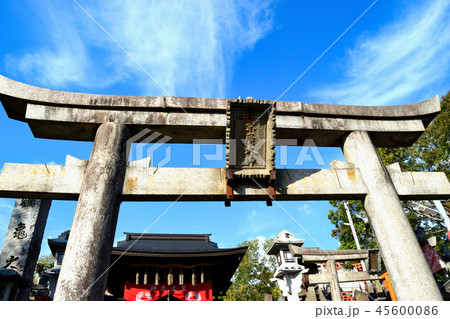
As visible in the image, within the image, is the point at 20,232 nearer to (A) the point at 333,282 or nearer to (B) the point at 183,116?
(B) the point at 183,116

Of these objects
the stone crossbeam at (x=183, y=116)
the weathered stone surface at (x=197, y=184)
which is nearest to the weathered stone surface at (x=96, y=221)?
the weathered stone surface at (x=197, y=184)

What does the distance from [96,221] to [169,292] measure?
9148 mm

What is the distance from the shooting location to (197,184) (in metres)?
4.39

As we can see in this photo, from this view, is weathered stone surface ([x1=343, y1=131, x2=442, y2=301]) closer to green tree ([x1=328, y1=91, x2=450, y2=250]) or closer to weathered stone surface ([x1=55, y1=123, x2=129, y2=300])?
weathered stone surface ([x1=55, y1=123, x2=129, y2=300])

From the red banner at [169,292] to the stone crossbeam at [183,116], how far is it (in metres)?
8.47

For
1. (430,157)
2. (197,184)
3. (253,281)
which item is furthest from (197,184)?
(253,281)

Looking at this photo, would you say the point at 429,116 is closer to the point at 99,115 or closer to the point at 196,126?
the point at 196,126

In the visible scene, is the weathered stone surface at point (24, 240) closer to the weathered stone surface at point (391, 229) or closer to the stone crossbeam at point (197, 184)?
the stone crossbeam at point (197, 184)

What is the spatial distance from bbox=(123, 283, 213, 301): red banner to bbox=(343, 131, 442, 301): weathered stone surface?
8.86 metres

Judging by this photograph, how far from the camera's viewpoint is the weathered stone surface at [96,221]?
329 cm

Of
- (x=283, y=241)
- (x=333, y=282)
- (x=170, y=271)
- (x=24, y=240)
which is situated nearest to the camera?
(x=24, y=240)

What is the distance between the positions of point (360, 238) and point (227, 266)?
46.2ft

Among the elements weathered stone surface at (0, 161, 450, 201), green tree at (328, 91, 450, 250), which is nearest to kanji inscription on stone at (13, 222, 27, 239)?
weathered stone surface at (0, 161, 450, 201)
